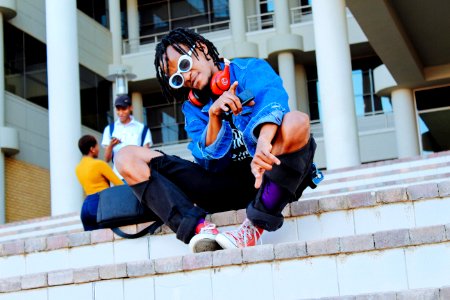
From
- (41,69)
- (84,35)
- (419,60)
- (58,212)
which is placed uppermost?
(84,35)

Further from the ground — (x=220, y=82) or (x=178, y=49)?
(x=178, y=49)

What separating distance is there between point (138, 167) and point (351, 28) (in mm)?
17915

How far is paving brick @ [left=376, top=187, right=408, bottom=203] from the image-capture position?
15.2ft

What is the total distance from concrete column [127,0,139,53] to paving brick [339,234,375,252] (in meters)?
21.5

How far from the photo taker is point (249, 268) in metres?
3.98

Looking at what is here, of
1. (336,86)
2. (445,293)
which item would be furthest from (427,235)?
(336,86)

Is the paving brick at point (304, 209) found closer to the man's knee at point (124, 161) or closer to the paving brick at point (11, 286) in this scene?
the man's knee at point (124, 161)

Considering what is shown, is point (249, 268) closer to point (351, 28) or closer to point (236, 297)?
point (236, 297)

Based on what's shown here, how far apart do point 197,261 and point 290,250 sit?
0.46 m

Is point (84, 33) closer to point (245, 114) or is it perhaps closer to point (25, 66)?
point (25, 66)

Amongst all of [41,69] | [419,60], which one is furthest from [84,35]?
[419,60]

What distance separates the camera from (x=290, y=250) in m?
3.93

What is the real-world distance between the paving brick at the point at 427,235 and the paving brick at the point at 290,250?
0.49 metres

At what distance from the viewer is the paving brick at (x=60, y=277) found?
4379mm
